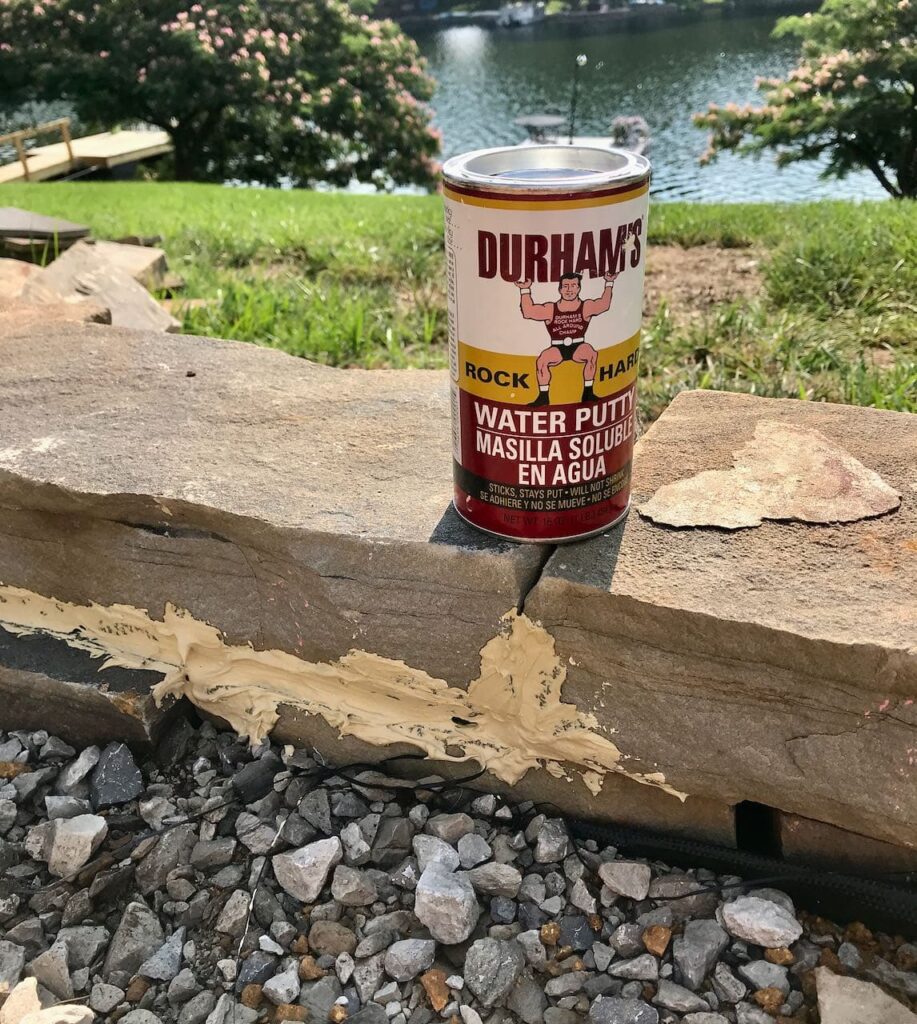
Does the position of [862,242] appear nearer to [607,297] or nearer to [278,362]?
[278,362]

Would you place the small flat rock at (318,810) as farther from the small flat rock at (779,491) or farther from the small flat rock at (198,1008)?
the small flat rock at (779,491)

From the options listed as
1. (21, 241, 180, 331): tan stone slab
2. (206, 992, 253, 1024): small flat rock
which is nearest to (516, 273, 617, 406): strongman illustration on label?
(206, 992, 253, 1024): small flat rock

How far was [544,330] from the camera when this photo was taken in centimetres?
125

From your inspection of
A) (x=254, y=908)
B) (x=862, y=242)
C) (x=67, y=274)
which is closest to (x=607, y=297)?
(x=254, y=908)

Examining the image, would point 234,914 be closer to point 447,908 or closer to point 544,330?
point 447,908

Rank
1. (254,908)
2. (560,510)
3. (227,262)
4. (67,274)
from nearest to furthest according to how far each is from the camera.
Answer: (560,510) → (254,908) → (67,274) → (227,262)

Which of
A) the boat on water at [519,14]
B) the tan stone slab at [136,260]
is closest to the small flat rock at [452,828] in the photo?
the tan stone slab at [136,260]

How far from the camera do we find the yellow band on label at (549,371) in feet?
4.17

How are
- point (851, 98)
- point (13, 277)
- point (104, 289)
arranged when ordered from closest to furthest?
point (13, 277)
point (104, 289)
point (851, 98)

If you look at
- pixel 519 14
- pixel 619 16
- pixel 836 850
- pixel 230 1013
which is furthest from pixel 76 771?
pixel 619 16

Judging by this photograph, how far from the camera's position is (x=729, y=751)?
1.43 metres

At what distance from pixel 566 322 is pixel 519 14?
157ft

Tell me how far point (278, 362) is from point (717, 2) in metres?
44.6

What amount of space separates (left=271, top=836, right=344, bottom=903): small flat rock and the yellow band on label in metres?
0.83
